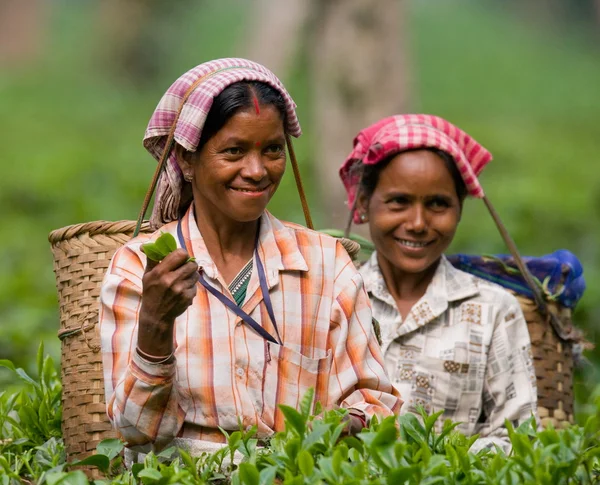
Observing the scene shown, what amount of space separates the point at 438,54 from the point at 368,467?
65.1 feet

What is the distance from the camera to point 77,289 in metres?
3.83

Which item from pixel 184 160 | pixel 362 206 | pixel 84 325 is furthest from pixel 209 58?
pixel 184 160

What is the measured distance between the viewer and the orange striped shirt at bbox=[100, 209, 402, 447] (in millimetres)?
3092

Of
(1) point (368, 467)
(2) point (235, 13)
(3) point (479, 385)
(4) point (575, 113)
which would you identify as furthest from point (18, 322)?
(2) point (235, 13)

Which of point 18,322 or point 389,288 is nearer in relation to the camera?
point 389,288

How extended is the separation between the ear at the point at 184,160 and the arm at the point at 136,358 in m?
0.29

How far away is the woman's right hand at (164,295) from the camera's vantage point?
2.87m

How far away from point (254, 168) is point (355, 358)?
625mm

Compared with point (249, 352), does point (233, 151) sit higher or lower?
higher

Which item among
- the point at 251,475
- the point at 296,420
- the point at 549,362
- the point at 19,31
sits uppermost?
the point at 19,31

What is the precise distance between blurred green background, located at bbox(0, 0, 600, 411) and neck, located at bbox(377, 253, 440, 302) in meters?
1.90

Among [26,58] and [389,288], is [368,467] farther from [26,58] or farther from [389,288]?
[26,58]

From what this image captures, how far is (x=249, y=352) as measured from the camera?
3186mm

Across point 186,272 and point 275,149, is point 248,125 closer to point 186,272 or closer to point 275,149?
point 275,149
